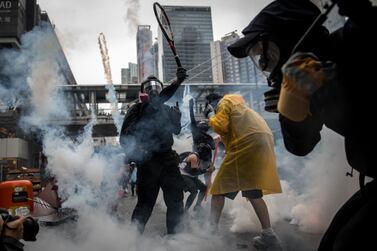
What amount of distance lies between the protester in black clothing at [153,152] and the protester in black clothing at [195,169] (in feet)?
7.28

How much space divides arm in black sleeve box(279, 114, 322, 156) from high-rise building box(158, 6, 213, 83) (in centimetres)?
338

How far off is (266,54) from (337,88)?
1.40 feet

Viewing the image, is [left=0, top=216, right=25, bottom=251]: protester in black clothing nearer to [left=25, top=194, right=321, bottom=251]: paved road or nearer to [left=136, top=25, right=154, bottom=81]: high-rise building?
[left=25, top=194, right=321, bottom=251]: paved road

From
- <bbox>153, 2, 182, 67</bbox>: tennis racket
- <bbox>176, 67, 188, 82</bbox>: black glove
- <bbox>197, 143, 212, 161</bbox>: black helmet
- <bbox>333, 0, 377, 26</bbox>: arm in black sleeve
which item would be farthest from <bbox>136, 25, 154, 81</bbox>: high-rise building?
<bbox>333, 0, 377, 26</bbox>: arm in black sleeve

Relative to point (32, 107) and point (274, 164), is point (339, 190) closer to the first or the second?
point (274, 164)

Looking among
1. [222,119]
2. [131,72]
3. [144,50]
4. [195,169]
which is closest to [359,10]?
[222,119]

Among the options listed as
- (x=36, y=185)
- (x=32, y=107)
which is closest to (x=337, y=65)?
(x=36, y=185)

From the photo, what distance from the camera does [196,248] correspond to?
3.66m

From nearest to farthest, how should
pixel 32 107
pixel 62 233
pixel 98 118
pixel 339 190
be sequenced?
pixel 339 190 < pixel 62 233 < pixel 32 107 < pixel 98 118

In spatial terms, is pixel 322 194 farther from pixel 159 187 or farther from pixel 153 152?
pixel 153 152

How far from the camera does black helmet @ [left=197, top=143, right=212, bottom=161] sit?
22.2ft

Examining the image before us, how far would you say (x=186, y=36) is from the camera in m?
6.76

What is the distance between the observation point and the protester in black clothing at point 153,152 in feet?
12.7

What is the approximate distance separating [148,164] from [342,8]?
309cm
